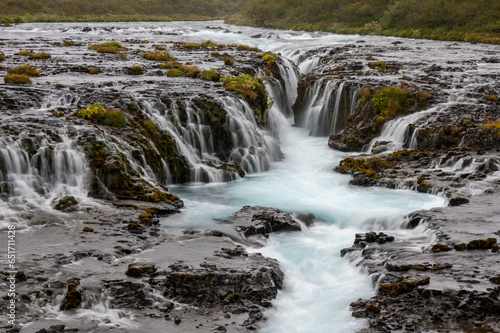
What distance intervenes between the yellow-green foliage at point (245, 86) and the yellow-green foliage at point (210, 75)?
0.81 metres

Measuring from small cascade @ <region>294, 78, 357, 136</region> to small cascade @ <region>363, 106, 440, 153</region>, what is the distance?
3.53m

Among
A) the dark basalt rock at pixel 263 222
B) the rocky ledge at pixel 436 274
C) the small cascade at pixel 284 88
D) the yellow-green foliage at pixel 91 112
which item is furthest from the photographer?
the small cascade at pixel 284 88

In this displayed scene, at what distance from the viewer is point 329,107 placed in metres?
28.5

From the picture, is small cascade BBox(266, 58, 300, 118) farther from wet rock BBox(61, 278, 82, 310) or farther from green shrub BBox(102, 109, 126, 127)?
wet rock BBox(61, 278, 82, 310)

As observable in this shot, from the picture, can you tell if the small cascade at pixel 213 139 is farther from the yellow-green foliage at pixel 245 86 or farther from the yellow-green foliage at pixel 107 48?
the yellow-green foliage at pixel 107 48

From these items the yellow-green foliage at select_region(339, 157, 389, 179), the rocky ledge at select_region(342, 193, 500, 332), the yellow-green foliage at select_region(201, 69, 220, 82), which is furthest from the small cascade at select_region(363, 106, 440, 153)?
the yellow-green foliage at select_region(201, 69, 220, 82)

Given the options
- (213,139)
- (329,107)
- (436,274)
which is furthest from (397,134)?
(436,274)

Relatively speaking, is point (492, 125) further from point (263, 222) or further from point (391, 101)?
point (263, 222)

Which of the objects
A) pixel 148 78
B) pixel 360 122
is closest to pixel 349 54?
pixel 360 122

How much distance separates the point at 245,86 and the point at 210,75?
288 centimetres

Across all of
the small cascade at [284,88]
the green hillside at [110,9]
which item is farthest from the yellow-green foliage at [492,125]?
the green hillside at [110,9]

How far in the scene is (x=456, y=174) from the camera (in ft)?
62.1

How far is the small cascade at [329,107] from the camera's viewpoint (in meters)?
27.9

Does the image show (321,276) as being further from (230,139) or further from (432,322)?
(230,139)
